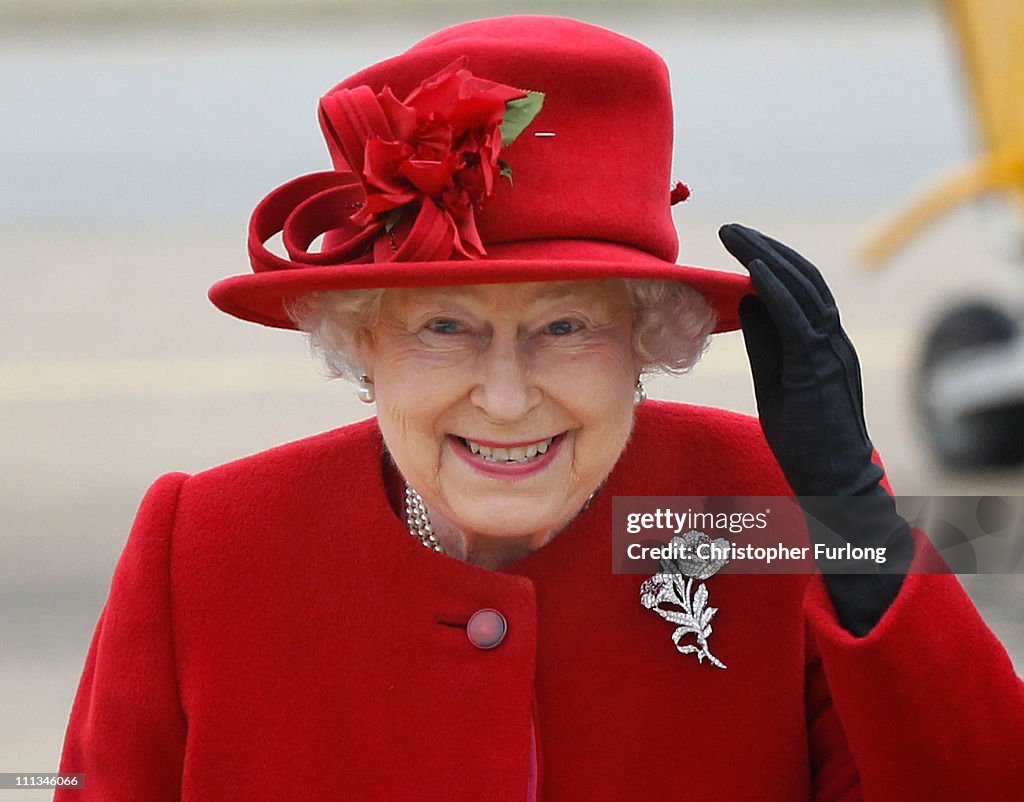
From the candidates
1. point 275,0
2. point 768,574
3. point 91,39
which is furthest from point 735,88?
point 768,574

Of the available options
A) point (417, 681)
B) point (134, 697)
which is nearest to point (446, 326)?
point (417, 681)

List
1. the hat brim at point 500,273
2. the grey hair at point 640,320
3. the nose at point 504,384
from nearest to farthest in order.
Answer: the hat brim at point 500,273, the nose at point 504,384, the grey hair at point 640,320

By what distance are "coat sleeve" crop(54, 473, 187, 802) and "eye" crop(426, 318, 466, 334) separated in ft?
1.56

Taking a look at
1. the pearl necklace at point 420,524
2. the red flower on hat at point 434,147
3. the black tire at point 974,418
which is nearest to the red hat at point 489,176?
the red flower on hat at point 434,147

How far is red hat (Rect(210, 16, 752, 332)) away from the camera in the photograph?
2.07 meters

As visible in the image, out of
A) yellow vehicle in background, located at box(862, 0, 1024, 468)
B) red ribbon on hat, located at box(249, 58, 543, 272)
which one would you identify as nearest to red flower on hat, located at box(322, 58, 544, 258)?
red ribbon on hat, located at box(249, 58, 543, 272)

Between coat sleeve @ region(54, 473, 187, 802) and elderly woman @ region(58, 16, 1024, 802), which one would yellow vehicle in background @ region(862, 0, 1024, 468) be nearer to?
elderly woman @ region(58, 16, 1024, 802)

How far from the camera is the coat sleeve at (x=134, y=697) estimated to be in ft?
7.46

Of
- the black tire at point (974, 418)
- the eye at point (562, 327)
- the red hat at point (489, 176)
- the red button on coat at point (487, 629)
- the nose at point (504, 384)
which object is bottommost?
the red button on coat at point (487, 629)

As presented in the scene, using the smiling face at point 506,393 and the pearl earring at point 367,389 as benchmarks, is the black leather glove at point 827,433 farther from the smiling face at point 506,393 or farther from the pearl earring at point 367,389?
the pearl earring at point 367,389

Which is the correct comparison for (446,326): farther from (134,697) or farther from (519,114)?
(134,697)

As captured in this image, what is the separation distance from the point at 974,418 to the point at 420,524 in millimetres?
5100

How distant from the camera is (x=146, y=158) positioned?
45.7ft

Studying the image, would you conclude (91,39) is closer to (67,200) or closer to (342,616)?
(67,200)
